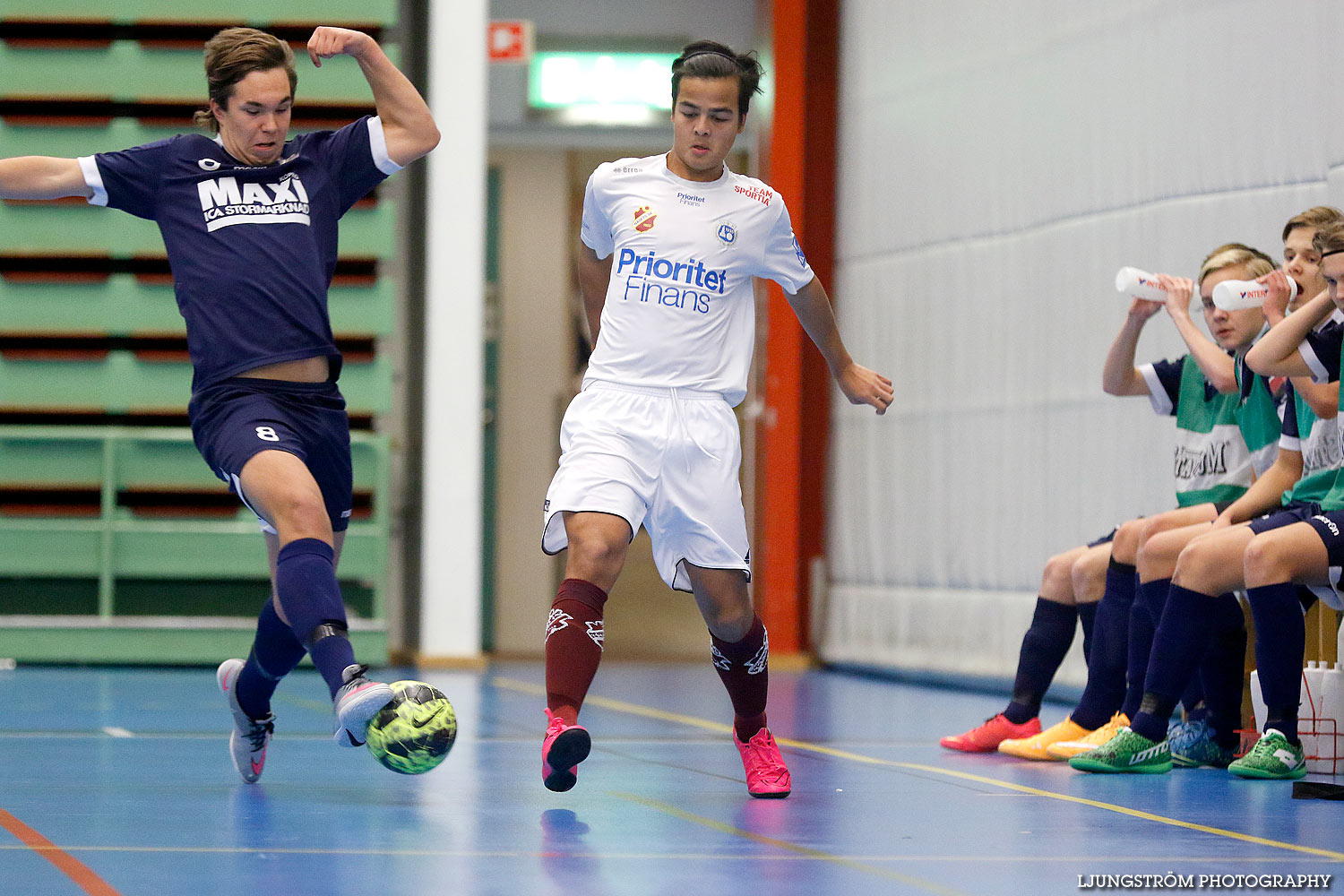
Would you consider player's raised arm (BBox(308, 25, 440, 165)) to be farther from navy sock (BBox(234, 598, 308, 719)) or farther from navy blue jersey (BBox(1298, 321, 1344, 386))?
navy blue jersey (BBox(1298, 321, 1344, 386))

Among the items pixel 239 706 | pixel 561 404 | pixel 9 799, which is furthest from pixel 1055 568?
pixel 561 404

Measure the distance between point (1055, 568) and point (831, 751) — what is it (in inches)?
34.6

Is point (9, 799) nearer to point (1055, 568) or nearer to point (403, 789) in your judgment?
point (403, 789)

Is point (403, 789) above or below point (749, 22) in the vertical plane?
below

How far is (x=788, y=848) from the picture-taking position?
2.92 meters

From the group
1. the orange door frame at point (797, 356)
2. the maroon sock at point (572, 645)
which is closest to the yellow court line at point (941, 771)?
the maroon sock at point (572, 645)

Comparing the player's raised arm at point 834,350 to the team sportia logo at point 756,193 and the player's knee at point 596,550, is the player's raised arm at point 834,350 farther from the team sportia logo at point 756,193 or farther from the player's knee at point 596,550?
the player's knee at point 596,550

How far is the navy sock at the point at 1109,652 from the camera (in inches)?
186

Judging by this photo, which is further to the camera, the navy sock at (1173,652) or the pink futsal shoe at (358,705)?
the navy sock at (1173,652)

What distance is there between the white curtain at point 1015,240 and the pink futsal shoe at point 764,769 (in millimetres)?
2861

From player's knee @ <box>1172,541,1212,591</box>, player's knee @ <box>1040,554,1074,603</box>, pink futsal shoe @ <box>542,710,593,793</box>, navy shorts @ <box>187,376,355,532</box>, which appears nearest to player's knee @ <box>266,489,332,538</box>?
navy shorts @ <box>187,376,355,532</box>

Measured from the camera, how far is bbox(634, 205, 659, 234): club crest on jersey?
369 centimetres

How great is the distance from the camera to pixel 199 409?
363 cm

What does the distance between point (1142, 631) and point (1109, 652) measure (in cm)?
15
